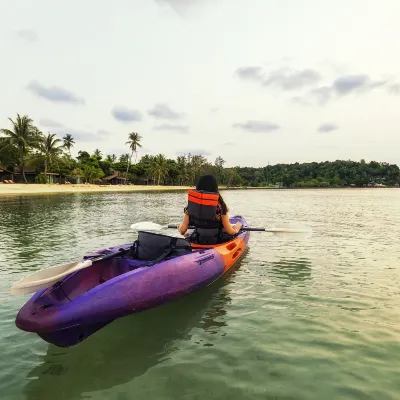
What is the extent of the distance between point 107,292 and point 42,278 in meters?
1.03

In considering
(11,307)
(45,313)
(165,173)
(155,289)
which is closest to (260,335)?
(155,289)

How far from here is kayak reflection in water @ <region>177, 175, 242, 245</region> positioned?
7.02 m

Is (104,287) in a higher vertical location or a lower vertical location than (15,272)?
higher

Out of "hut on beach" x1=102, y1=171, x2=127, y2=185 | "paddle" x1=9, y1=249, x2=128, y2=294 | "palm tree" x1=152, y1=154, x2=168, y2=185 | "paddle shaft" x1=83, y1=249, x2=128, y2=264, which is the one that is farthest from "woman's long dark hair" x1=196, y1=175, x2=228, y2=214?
"palm tree" x1=152, y1=154, x2=168, y2=185

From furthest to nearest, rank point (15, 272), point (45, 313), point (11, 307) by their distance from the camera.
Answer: point (15, 272), point (11, 307), point (45, 313)

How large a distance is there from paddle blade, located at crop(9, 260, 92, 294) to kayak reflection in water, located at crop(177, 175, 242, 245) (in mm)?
2678

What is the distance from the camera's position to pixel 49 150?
218 feet

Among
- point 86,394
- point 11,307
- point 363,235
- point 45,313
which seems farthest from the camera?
point 363,235

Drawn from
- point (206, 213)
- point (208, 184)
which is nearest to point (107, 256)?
point (206, 213)

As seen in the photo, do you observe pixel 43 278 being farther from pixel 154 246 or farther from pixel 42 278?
pixel 154 246

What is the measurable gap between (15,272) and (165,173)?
3911 inches

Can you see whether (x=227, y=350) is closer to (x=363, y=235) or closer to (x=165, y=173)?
(x=363, y=235)

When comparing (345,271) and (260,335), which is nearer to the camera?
(260,335)

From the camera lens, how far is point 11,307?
6.05 metres
